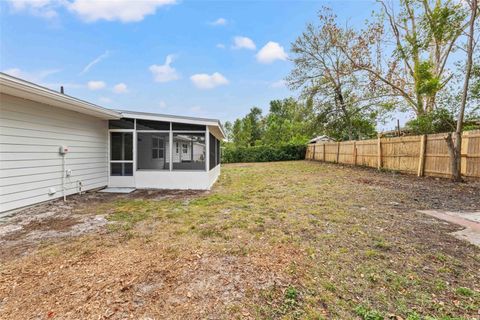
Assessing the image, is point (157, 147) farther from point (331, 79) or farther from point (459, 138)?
point (331, 79)

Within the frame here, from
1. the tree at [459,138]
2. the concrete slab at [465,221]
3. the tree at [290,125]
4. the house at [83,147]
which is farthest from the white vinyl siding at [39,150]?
the tree at [290,125]

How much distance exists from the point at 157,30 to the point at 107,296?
13.2 meters

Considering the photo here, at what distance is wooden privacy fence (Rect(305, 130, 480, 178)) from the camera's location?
7855 millimetres

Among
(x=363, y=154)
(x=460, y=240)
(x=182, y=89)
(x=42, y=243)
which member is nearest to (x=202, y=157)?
(x=42, y=243)

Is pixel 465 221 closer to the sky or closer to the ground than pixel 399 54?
closer to the ground

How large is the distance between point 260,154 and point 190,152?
1637cm

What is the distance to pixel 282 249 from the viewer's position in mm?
3354

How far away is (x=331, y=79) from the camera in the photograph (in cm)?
1728

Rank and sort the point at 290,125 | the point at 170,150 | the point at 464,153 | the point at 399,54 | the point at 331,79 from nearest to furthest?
the point at 464,153, the point at 170,150, the point at 399,54, the point at 331,79, the point at 290,125

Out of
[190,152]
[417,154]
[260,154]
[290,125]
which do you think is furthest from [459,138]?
[290,125]

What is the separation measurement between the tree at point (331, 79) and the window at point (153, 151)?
12825 millimetres

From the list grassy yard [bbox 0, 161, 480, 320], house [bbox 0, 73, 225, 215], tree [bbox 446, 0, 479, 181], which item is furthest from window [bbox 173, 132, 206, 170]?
tree [bbox 446, 0, 479, 181]

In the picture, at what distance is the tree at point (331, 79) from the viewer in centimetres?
1562

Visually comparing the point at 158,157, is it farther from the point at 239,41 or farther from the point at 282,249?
the point at 239,41
